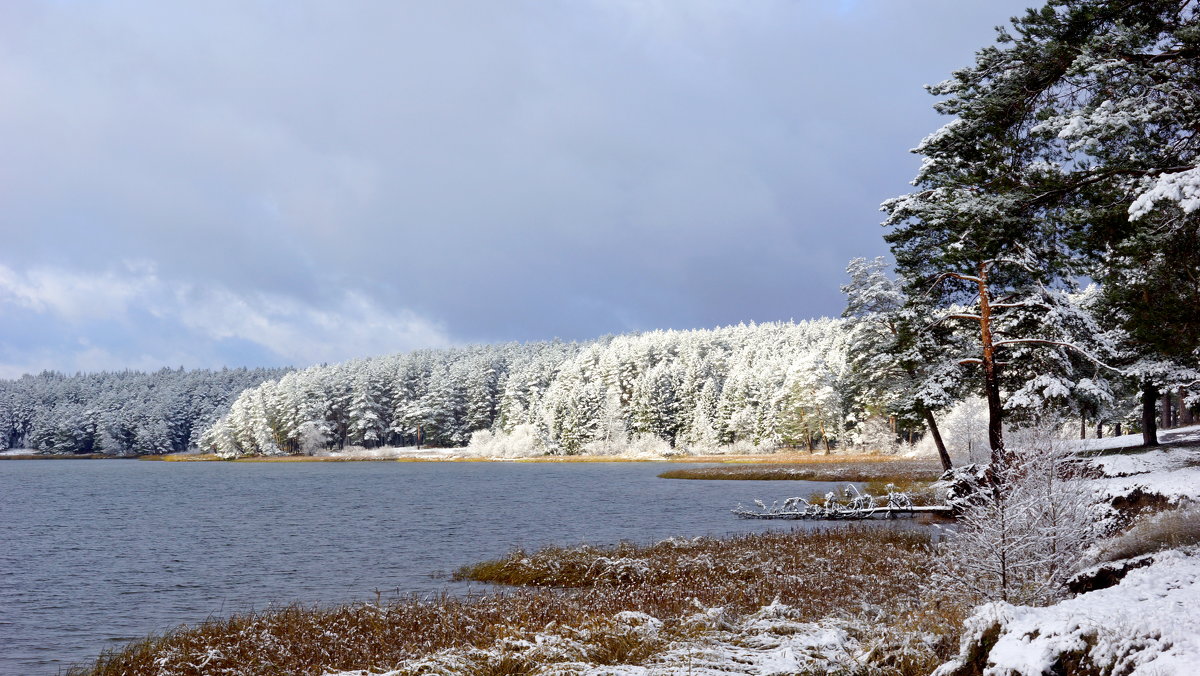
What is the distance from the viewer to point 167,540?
92.2 ft

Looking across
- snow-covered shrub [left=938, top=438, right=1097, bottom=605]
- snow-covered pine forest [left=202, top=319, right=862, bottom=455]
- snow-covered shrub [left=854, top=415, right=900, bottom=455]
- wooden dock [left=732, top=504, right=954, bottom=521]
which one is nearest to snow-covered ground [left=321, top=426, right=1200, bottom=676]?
snow-covered shrub [left=938, top=438, right=1097, bottom=605]

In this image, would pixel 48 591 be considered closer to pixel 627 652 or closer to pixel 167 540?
pixel 167 540

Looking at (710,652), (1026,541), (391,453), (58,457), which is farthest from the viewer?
(58,457)

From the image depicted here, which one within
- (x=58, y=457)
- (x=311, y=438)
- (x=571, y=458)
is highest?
(x=311, y=438)

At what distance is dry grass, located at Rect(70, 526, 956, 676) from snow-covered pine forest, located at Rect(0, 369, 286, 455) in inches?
5107

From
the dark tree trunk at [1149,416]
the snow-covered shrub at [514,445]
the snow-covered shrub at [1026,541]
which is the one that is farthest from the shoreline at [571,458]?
the snow-covered shrub at [1026,541]

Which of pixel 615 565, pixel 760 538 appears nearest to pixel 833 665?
pixel 615 565

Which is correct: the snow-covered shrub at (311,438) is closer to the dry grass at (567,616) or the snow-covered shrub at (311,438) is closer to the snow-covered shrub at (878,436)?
the snow-covered shrub at (878,436)

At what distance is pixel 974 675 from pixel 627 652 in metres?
3.91

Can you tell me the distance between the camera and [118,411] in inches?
5354

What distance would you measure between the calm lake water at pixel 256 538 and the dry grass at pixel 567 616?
8.47ft

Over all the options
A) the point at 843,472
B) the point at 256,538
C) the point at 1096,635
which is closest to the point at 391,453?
the point at 843,472

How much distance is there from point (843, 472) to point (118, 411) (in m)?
130

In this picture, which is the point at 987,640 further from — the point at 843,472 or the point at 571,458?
the point at 571,458
